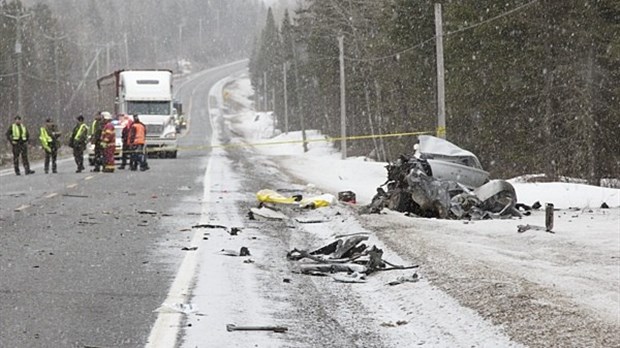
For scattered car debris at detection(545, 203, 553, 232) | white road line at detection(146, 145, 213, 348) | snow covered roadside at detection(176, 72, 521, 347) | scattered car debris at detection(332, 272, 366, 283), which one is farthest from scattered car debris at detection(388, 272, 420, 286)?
scattered car debris at detection(545, 203, 553, 232)

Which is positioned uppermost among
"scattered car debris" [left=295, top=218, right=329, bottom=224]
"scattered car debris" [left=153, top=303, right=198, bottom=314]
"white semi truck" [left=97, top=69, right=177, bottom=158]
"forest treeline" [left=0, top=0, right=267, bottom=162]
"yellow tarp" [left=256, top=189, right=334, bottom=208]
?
"forest treeline" [left=0, top=0, right=267, bottom=162]

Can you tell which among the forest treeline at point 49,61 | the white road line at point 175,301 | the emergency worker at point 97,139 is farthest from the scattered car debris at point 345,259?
the forest treeline at point 49,61

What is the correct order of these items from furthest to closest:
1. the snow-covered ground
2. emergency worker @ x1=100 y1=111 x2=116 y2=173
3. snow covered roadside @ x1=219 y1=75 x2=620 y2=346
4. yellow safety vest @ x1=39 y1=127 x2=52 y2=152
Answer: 1. yellow safety vest @ x1=39 y1=127 x2=52 y2=152
2. emergency worker @ x1=100 y1=111 x2=116 y2=173
3. snow covered roadside @ x1=219 y1=75 x2=620 y2=346
4. the snow-covered ground

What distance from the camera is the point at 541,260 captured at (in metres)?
9.48

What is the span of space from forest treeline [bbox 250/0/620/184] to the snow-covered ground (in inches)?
546

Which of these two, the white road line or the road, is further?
the road

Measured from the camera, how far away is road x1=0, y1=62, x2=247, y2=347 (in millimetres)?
6191

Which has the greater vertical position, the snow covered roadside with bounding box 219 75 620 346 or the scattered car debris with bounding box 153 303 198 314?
the scattered car debris with bounding box 153 303 198 314

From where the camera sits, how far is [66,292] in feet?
24.6

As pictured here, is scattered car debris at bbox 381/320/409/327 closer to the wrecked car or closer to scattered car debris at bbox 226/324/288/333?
scattered car debris at bbox 226/324/288/333

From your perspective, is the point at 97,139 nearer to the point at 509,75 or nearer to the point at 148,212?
the point at 148,212

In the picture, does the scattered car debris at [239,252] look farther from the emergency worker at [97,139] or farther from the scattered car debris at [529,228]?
the emergency worker at [97,139]

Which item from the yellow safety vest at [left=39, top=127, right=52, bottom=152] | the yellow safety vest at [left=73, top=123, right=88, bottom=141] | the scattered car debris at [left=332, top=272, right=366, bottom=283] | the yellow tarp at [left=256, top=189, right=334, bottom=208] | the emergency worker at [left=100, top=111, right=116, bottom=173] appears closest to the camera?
the scattered car debris at [left=332, top=272, right=366, bottom=283]

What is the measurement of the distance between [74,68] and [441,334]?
126 m
